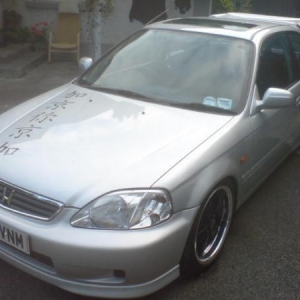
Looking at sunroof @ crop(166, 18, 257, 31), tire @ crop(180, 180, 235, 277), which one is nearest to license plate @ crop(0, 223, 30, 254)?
tire @ crop(180, 180, 235, 277)

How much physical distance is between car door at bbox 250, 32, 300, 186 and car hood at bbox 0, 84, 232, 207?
45 centimetres

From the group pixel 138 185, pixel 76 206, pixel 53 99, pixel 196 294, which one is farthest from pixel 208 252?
pixel 53 99

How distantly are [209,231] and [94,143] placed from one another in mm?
923

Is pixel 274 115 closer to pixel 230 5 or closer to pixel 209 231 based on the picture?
pixel 209 231

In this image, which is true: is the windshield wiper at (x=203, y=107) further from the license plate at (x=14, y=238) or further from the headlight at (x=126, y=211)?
the license plate at (x=14, y=238)

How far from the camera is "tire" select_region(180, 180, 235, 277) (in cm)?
262

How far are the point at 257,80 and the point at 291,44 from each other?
3.51ft

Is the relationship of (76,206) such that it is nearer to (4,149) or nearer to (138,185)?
(138,185)

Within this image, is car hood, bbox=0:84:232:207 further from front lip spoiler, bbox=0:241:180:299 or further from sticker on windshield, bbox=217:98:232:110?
front lip spoiler, bbox=0:241:180:299

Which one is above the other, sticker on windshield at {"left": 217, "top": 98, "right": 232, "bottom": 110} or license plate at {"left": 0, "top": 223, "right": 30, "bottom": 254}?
sticker on windshield at {"left": 217, "top": 98, "right": 232, "bottom": 110}

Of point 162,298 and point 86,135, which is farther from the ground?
point 86,135

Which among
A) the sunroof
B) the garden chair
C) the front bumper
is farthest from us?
the garden chair

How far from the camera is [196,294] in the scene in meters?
2.70

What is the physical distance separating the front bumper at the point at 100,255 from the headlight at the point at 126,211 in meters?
0.04
